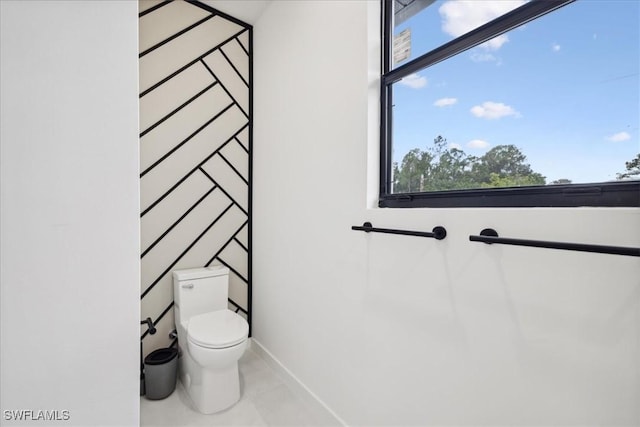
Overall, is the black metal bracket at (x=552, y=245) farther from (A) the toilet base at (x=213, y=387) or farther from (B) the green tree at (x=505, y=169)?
(A) the toilet base at (x=213, y=387)

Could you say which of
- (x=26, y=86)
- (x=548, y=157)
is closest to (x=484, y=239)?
(x=548, y=157)

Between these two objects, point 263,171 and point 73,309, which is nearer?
point 73,309

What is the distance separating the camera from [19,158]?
92cm

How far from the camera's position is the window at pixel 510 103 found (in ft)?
2.55

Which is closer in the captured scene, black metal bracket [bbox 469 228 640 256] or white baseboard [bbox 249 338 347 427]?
black metal bracket [bbox 469 228 640 256]

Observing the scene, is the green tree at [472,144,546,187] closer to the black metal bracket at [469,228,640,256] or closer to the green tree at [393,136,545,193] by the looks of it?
the green tree at [393,136,545,193]

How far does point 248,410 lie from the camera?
1689 millimetres

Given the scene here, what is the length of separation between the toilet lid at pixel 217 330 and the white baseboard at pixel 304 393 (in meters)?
0.48

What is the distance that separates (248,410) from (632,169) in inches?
81.5

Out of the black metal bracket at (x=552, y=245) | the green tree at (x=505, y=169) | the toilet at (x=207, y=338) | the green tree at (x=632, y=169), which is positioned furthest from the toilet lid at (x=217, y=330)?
the green tree at (x=632, y=169)

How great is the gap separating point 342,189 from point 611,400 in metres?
1.17

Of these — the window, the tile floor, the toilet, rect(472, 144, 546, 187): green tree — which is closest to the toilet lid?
the toilet

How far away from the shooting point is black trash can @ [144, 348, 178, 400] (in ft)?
5.84

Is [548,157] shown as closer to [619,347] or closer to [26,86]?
[619,347]
